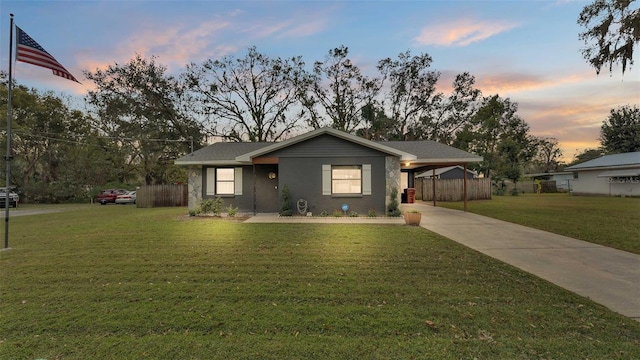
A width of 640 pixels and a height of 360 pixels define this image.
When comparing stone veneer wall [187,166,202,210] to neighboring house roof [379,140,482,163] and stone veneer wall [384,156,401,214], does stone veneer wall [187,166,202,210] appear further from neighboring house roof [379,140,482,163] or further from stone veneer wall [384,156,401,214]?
neighboring house roof [379,140,482,163]

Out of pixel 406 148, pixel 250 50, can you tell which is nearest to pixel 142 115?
pixel 250 50

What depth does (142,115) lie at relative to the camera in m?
28.8

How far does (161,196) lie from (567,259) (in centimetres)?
2189

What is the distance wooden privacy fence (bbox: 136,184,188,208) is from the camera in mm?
20438

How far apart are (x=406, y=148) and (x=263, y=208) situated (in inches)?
330

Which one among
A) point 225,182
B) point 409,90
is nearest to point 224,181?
point 225,182

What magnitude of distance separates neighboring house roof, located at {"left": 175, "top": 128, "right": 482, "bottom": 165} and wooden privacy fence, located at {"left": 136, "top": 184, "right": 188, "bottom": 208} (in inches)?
259

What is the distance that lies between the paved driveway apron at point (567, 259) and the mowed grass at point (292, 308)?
46cm

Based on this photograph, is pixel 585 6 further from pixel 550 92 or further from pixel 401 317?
pixel 401 317

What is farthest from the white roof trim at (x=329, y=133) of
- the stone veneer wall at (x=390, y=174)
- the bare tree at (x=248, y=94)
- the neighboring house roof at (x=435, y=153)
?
the bare tree at (x=248, y=94)

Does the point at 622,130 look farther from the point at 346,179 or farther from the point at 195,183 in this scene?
the point at 195,183

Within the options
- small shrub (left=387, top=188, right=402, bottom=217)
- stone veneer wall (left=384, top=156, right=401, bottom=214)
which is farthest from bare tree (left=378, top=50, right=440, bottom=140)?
small shrub (left=387, top=188, right=402, bottom=217)

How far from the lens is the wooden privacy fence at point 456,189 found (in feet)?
76.2

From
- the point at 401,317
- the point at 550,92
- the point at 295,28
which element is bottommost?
the point at 401,317
